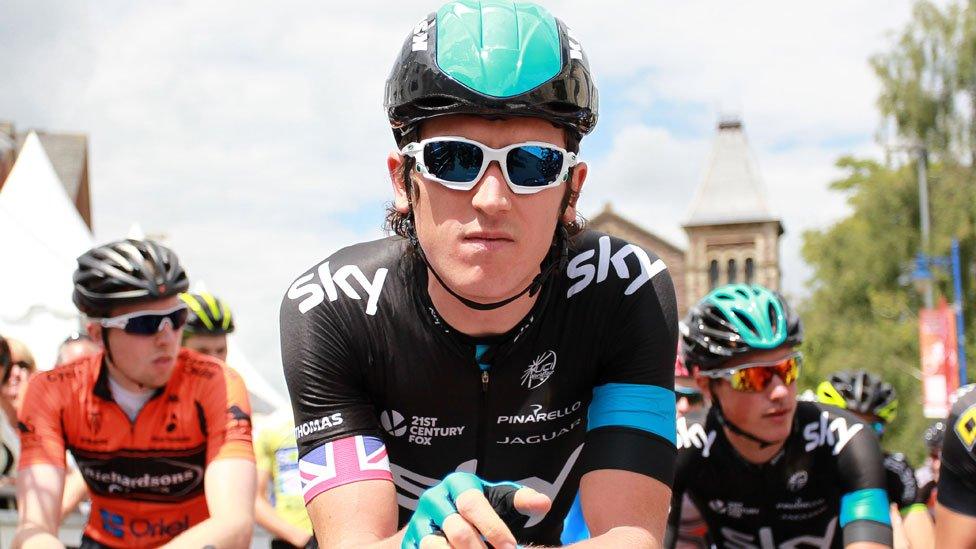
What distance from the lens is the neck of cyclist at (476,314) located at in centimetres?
320

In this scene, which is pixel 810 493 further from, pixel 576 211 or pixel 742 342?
pixel 576 211

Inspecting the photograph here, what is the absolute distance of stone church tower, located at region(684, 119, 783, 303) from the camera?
11556 centimetres

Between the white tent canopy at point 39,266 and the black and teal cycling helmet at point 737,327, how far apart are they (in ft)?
30.4

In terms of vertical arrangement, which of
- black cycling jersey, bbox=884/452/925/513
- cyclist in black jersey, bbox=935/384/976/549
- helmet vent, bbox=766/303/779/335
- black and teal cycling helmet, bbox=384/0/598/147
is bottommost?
black cycling jersey, bbox=884/452/925/513

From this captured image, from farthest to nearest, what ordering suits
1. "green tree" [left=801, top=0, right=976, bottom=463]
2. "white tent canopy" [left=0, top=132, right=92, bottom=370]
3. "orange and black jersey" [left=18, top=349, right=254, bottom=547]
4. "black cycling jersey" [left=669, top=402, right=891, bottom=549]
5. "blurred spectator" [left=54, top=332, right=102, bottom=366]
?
"green tree" [left=801, top=0, right=976, bottom=463]
"white tent canopy" [left=0, top=132, right=92, bottom=370]
"blurred spectator" [left=54, top=332, right=102, bottom=366]
"black cycling jersey" [left=669, top=402, right=891, bottom=549]
"orange and black jersey" [left=18, top=349, right=254, bottom=547]

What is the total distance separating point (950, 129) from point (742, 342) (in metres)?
36.8

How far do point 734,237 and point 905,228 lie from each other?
7486cm

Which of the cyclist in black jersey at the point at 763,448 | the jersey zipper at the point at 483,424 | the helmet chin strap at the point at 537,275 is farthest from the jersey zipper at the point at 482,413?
the cyclist in black jersey at the point at 763,448

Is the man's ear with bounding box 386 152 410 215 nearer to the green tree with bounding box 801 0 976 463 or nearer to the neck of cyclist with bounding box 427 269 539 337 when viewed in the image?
the neck of cyclist with bounding box 427 269 539 337

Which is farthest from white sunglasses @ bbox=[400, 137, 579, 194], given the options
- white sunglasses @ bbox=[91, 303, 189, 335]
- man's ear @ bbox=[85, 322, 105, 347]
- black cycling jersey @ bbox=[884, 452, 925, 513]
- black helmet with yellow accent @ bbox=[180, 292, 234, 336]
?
black helmet with yellow accent @ bbox=[180, 292, 234, 336]

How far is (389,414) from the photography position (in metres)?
3.34

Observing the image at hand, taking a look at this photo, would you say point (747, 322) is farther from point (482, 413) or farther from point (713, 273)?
point (713, 273)

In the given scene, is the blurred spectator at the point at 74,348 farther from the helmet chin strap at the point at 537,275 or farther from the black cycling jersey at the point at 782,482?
the helmet chin strap at the point at 537,275

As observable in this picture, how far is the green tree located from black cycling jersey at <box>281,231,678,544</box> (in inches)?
1489
